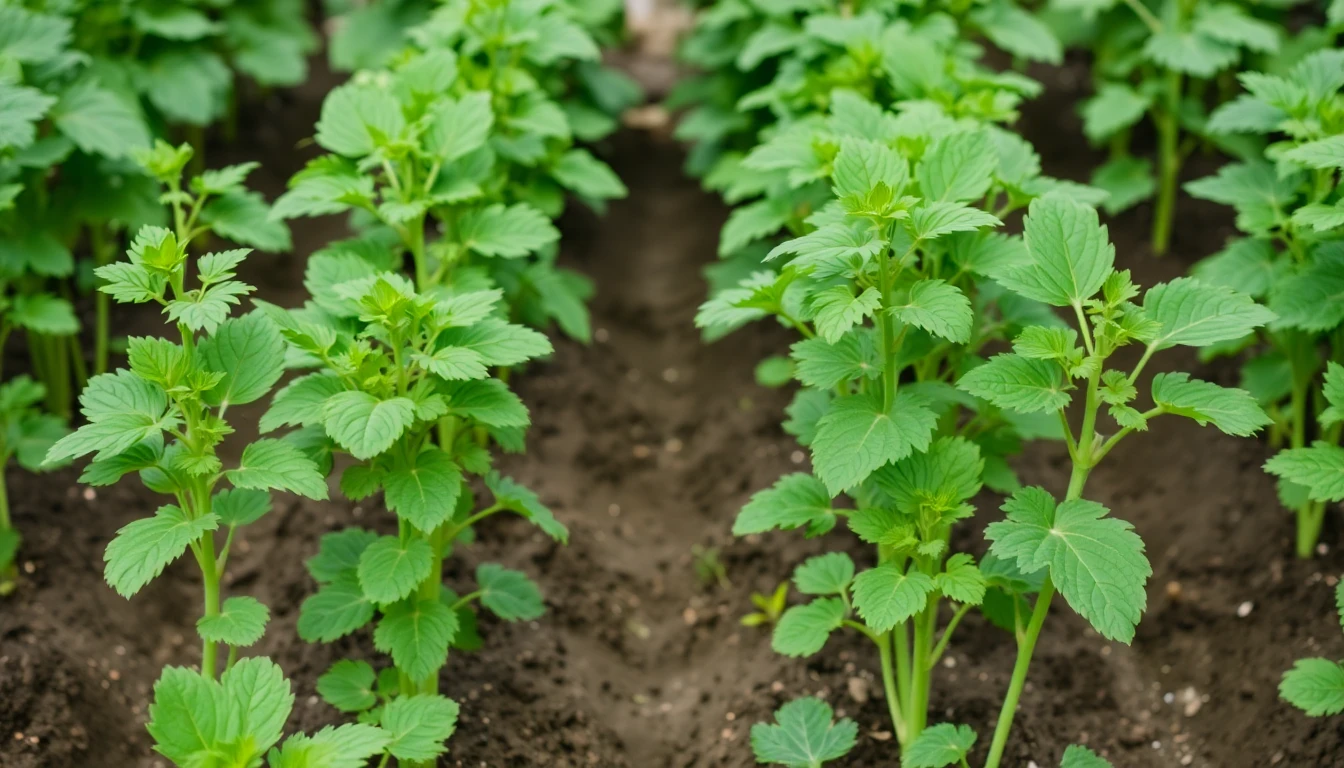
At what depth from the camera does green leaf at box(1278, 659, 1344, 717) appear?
2.93 meters

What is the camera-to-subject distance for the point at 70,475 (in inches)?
166

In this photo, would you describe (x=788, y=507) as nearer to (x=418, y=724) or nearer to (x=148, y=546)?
(x=418, y=724)

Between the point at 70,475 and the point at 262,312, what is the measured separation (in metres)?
1.67

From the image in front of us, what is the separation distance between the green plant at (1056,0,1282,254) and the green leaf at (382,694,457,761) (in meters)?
2.90

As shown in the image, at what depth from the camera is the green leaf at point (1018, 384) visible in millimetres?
2689

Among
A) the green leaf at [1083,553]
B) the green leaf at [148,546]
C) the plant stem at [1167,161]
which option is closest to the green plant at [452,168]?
the green leaf at [148,546]

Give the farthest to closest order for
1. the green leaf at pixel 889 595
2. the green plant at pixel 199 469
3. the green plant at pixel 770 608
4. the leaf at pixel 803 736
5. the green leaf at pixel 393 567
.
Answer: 1. the green plant at pixel 770 608
2. the leaf at pixel 803 736
3. the green leaf at pixel 393 567
4. the green leaf at pixel 889 595
5. the green plant at pixel 199 469

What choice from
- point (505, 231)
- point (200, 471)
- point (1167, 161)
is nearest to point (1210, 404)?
point (505, 231)

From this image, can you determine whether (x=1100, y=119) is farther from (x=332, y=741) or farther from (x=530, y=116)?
(x=332, y=741)

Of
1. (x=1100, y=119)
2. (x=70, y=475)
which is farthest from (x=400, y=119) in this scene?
(x=1100, y=119)

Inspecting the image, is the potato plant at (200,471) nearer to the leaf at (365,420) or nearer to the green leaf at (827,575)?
the leaf at (365,420)

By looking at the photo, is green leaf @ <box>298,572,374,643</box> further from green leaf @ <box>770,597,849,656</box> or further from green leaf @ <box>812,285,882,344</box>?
green leaf @ <box>812,285,882,344</box>

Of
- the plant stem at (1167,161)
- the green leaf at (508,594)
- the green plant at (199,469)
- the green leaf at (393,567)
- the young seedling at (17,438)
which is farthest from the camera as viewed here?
the plant stem at (1167,161)

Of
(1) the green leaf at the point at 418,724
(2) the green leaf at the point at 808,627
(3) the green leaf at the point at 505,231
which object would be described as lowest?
(2) the green leaf at the point at 808,627
